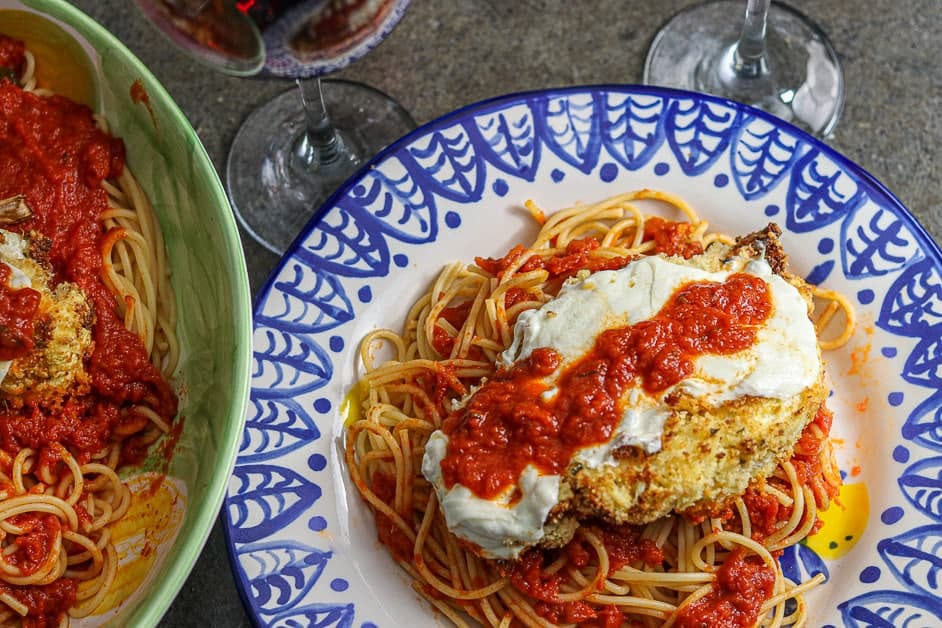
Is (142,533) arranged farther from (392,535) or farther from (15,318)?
(392,535)

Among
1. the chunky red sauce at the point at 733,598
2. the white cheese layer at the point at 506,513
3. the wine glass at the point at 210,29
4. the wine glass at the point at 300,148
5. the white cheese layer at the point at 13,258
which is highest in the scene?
the wine glass at the point at 300,148

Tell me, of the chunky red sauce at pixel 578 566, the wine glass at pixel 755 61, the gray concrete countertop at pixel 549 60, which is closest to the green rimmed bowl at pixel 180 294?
the chunky red sauce at pixel 578 566

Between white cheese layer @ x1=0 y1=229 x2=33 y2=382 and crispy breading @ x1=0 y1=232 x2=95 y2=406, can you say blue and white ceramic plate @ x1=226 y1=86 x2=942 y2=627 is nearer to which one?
crispy breading @ x1=0 y1=232 x2=95 y2=406

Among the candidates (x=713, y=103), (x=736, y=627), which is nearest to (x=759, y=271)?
(x=713, y=103)

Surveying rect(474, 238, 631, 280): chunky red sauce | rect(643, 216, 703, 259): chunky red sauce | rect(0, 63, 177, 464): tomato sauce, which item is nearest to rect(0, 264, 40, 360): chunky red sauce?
rect(0, 63, 177, 464): tomato sauce

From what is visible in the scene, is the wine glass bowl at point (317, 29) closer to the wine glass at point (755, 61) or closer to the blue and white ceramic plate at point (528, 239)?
the blue and white ceramic plate at point (528, 239)

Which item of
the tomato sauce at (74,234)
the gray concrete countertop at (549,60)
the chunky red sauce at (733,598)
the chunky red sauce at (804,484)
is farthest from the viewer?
the gray concrete countertop at (549,60)
